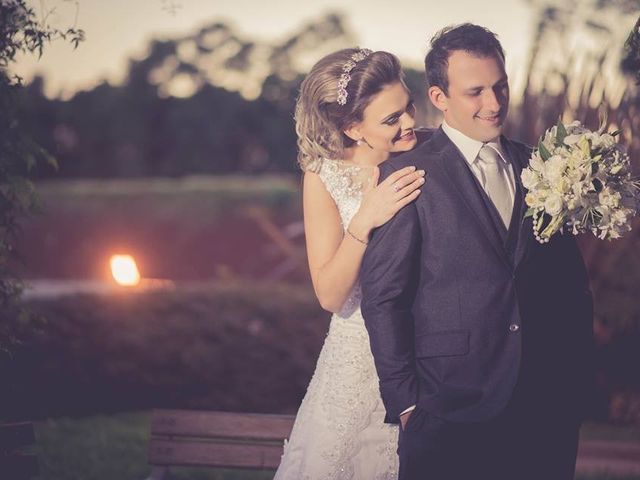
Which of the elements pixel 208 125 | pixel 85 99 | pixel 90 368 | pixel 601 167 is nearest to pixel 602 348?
pixel 90 368

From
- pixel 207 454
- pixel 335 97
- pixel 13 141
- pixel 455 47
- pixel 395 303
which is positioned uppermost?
pixel 13 141

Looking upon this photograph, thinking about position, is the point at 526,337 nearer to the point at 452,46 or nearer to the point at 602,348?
the point at 452,46

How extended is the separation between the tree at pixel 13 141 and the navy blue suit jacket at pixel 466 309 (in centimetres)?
207

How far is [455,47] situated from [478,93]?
0.21m

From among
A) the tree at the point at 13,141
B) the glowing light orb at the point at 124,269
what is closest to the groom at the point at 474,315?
the tree at the point at 13,141

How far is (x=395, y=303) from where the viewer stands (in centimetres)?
338

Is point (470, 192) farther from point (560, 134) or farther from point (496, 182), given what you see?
point (560, 134)

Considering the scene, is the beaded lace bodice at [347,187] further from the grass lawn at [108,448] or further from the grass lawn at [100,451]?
the grass lawn at [108,448]

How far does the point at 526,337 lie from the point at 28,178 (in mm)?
2774

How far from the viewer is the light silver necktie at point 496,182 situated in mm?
3469

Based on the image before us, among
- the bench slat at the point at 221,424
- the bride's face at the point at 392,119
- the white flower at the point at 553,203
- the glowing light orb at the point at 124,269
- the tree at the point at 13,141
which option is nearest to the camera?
the white flower at the point at 553,203

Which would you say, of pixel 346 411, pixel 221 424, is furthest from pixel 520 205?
pixel 221 424

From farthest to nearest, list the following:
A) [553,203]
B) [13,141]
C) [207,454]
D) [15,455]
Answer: [207,454], [13,141], [15,455], [553,203]

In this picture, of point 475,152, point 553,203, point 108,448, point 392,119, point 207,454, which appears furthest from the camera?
point 108,448
